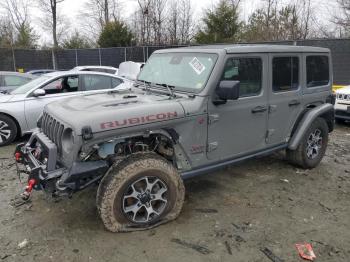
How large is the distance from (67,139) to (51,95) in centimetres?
410

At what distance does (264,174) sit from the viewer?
5.35m

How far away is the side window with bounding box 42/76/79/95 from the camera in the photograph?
23.4ft

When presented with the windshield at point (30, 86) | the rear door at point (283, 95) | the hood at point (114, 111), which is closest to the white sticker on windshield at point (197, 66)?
the hood at point (114, 111)

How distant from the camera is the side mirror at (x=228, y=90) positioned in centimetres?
359

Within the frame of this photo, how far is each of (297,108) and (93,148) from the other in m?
3.24

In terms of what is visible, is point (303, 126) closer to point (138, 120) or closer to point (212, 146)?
point (212, 146)

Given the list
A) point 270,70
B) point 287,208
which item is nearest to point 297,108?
point 270,70

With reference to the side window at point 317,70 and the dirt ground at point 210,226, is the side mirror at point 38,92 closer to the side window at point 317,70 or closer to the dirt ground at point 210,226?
the dirt ground at point 210,226

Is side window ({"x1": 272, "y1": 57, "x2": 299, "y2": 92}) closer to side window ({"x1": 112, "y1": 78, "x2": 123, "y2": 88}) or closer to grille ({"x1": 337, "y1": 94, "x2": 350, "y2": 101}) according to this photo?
side window ({"x1": 112, "y1": 78, "x2": 123, "y2": 88})

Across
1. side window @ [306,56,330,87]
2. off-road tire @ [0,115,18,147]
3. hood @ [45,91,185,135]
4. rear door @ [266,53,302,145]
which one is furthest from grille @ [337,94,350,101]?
off-road tire @ [0,115,18,147]

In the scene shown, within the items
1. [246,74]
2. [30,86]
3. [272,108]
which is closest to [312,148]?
[272,108]

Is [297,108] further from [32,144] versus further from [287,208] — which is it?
[32,144]

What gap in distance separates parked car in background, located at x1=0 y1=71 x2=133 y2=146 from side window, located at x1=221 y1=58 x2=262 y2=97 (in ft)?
10.6

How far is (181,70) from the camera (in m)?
4.21
